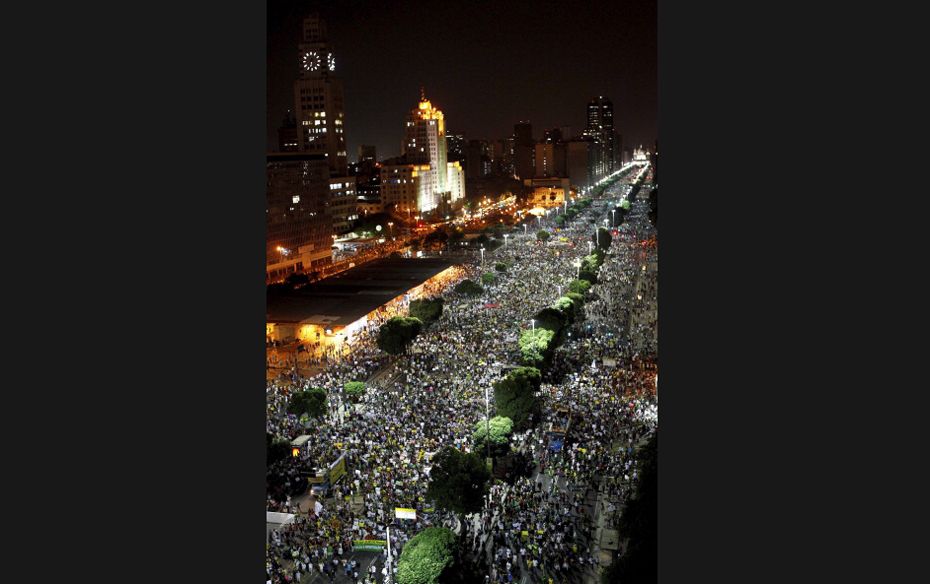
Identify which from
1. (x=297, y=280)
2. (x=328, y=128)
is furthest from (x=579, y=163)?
(x=297, y=280)

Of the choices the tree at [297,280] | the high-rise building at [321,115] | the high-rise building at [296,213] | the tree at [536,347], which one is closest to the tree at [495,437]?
the tree at [536,347]

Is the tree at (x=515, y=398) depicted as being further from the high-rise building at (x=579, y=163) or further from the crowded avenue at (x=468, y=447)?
the high-rise building at (x=579, y=163)

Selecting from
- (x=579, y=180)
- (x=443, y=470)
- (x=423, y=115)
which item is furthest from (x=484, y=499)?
(x=579, y=180)

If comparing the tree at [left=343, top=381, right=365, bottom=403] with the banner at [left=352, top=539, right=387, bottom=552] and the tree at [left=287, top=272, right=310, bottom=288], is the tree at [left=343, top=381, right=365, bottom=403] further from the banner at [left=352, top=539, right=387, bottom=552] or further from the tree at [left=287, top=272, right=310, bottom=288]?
the tree at [left=287, top=272, right=310, bottom=288]

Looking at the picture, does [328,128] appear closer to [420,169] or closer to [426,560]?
[420,169]

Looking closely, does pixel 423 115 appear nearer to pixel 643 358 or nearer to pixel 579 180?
pixel 579 180

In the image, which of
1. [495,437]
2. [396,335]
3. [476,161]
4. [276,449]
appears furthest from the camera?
[476,161]
